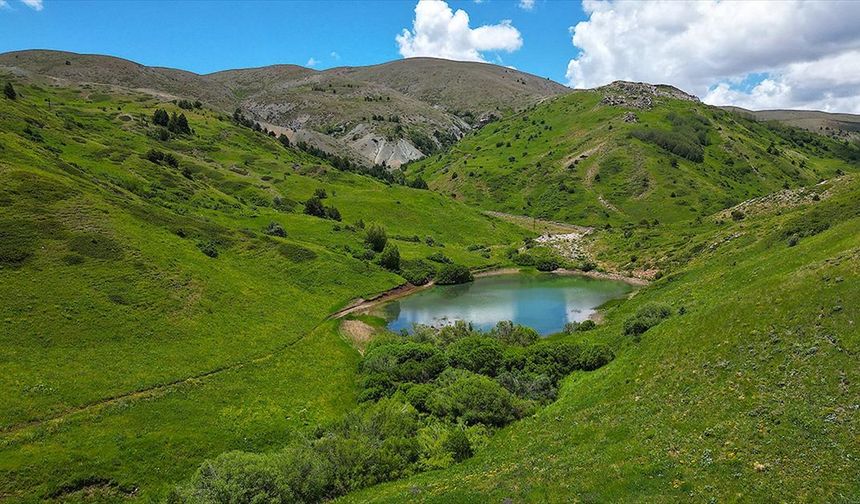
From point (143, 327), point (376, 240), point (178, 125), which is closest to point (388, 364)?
point (143, 327)

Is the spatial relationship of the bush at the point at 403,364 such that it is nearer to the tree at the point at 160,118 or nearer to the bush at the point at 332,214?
the bush at the point at 332,214

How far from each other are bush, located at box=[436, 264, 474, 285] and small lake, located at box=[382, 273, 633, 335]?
148 cm

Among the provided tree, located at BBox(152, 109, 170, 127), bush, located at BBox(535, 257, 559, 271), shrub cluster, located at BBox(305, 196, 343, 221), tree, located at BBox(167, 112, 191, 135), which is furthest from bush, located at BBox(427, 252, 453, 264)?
tree, located at BBox(152, 109, 170, 127)

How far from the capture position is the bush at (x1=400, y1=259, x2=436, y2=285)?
351 ft

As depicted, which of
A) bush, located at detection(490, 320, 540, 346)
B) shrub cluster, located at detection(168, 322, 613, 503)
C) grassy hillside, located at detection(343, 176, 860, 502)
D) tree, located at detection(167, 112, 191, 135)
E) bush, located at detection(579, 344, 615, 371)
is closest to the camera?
grassy hillside, located at detection(343, 176, 860, 502)

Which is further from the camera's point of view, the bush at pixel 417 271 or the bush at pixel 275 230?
the bush at pixel 275 230

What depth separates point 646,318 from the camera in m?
50.2

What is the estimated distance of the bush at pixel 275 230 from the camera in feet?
354

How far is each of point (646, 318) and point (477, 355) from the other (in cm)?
1776

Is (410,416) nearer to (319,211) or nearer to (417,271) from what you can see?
(417,271)

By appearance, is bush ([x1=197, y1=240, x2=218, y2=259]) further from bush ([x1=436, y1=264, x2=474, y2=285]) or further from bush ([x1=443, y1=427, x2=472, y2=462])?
bush ([x1=443, y1=427, x2=472, y2=462])

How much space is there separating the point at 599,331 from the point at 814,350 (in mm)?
36179

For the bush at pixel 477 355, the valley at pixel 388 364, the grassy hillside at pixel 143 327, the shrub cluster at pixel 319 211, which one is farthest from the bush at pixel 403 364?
the shrub cluster at pixel 319 211

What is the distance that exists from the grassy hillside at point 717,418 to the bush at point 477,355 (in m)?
10.2
